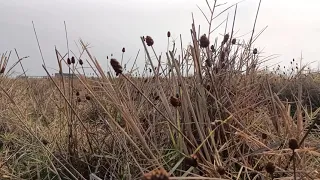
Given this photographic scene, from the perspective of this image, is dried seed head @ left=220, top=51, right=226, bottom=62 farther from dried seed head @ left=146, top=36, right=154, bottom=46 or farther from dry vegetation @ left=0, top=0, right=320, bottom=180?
dried seed head @ left=146, top=36, right=154, bottom=46

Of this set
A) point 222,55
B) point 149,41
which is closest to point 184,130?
point 149,41

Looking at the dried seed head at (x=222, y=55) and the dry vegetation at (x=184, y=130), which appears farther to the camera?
the dried seed head at (x=222, y=55)

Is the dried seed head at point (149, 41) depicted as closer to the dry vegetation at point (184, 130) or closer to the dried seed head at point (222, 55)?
the dry vegetation at point (184, 130)

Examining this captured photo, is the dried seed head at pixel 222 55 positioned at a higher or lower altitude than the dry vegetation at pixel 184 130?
higher

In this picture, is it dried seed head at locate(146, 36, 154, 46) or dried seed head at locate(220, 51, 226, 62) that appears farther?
dried seed head at locate(220, 51, 226, 62)

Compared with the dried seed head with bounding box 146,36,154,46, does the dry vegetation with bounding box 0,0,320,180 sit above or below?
below

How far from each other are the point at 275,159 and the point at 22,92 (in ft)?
10.4

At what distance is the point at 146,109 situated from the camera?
207 centimetres

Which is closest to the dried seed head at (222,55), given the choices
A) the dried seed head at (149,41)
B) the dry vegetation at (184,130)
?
the dry vegetation at (184,130)

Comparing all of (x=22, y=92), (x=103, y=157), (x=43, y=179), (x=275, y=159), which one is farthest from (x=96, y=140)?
(x=22, y=92)

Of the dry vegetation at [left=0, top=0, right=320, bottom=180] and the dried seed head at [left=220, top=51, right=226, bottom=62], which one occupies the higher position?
the dried seed head at [left=220, top=51, right=226, bottom=62]

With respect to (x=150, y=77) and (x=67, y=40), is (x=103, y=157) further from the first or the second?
(x=150, y=77)

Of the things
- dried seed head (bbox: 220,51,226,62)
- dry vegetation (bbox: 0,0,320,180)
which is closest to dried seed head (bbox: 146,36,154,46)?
dry vegetation (bbox: 0,0,320,180)

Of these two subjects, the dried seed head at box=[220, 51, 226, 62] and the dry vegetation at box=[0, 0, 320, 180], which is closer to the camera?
the dry vegetation at box=[0, 0, 320, 180]
